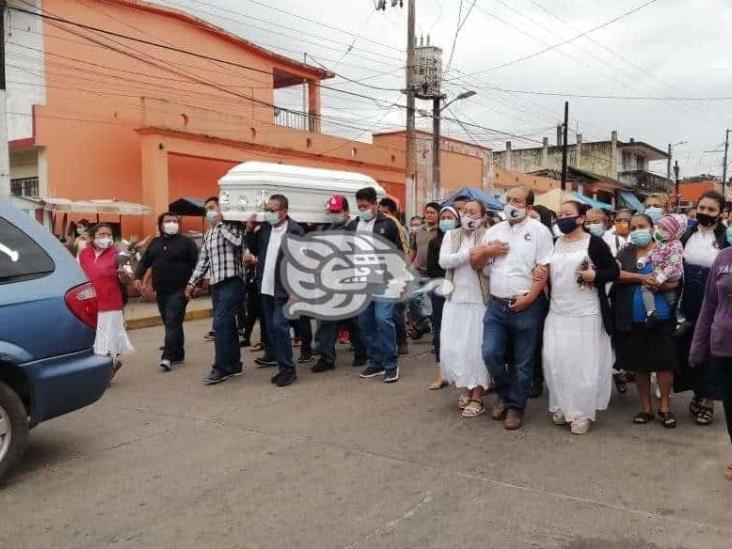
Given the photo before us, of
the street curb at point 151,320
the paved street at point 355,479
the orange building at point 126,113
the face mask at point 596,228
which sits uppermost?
the orange building at point 126,113

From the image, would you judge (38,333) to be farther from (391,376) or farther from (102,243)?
(391,376)

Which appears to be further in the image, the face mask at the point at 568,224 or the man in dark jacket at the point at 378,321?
the man in dark jacket at the point at 378,321

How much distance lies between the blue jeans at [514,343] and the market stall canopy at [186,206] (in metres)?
12.4

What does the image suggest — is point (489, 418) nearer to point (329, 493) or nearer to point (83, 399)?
point (329, 493)

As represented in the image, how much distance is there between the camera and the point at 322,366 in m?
7.32

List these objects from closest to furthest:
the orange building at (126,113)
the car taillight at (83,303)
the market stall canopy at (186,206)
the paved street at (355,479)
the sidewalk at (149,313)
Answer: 1. the paved street at (355,479)
2. the car taillight at (83,303)
3. the sidewalk at (149,313)
4. the orange building at (126,113)
5. the market stall canopy at (186,206)

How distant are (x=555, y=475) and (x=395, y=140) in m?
22.0

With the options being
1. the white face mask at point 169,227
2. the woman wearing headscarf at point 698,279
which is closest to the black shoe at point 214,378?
the white face mask at point 169,227

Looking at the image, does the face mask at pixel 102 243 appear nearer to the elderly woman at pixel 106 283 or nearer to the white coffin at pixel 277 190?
the elderly woman at pixel 106 283

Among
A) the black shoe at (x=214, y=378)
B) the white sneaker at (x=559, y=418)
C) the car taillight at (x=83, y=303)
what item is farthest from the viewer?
the black shoe at (x=214, y=378)

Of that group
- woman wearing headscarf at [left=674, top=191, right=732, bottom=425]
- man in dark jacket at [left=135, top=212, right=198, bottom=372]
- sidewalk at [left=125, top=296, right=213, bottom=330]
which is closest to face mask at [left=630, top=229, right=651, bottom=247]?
woman wearing headscarf at [left=674, top=191, right=732, bottom=425]

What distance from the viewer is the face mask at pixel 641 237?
5.27 metres

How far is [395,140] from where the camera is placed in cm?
2530

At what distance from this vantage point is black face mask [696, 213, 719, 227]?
5205 mm
